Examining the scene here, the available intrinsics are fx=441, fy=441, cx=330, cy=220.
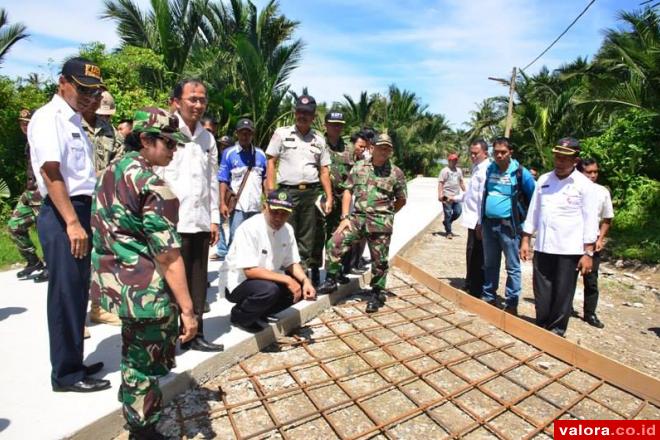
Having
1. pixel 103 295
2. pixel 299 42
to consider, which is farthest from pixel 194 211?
pixel 299 42

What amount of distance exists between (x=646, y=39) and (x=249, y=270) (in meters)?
9.98

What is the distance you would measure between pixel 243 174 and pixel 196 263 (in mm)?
2176

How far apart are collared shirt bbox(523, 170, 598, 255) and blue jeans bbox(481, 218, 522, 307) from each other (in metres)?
0.41

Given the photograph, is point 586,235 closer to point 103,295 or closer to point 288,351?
point 288,351

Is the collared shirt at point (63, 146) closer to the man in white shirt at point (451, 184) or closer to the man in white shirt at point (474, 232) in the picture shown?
the man in white shirt at point (474, 232)

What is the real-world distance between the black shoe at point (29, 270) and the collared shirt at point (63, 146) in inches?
105

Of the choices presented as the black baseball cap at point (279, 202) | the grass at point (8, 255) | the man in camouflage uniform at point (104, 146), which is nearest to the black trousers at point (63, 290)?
the man in camouflage uniform at point (104, 146)

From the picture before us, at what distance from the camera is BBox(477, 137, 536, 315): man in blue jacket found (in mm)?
4113

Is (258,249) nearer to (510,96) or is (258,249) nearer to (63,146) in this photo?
(63,146)

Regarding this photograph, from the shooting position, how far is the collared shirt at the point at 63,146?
2.14 m

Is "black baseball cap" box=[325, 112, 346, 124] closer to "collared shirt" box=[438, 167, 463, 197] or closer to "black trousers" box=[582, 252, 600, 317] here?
"black trousers" box=[582, 252, 600, 317]

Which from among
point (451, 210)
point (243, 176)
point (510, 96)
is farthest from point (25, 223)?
point (510, 96)

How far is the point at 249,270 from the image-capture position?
3.13m

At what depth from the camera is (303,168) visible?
3986mm
